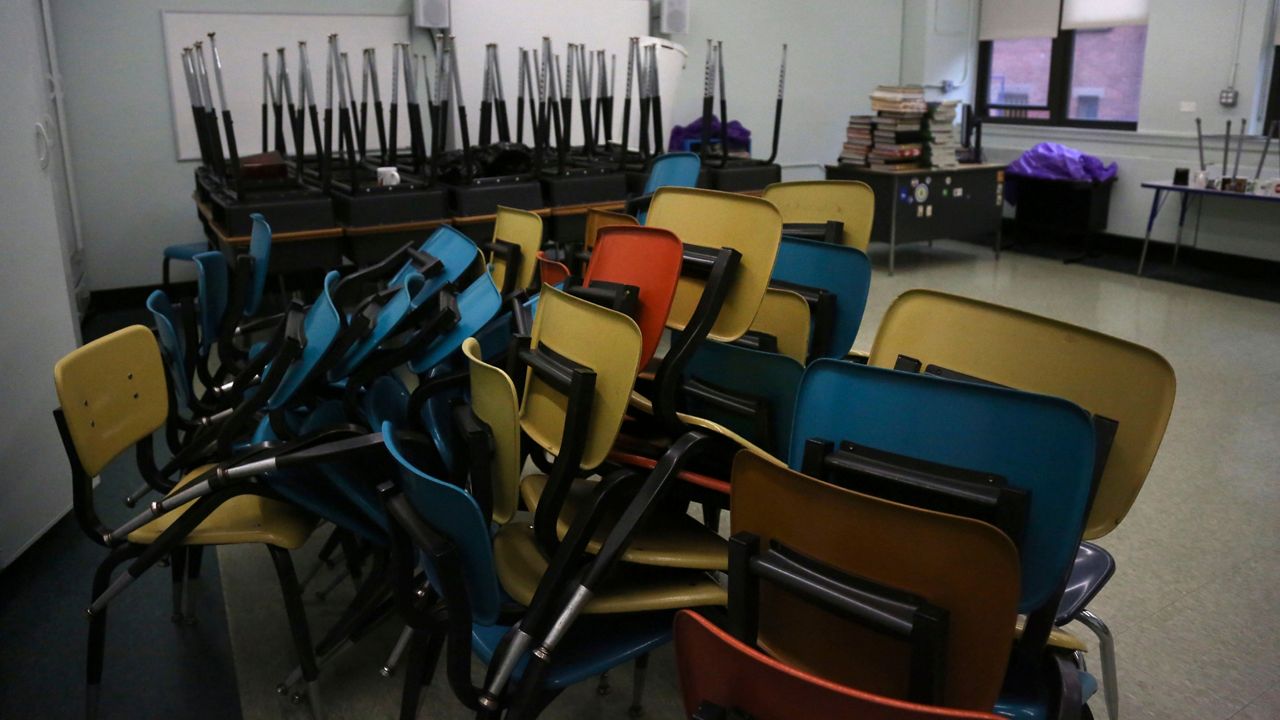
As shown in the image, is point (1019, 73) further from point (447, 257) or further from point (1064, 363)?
point (1064, 363)

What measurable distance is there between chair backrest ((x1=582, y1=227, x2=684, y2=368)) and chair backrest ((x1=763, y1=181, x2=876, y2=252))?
573 millimetres

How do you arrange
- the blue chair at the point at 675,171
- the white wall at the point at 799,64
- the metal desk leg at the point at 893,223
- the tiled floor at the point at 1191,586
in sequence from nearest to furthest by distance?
the tiled floor at the point at 1191,586
the blue chair at the point at 675,171
the metal desk leg at the point at 893,223
the white wall at the point at 799,64

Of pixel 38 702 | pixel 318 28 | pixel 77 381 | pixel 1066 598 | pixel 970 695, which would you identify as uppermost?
pixel 318 28

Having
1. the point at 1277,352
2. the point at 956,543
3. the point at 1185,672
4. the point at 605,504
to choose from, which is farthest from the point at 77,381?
the point at 1277,352

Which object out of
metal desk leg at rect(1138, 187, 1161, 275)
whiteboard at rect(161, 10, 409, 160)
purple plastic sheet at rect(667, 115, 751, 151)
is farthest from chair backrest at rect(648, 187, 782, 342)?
metal desk leg at rect(1138, 187, 1161, 275)

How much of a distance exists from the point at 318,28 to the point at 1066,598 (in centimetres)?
586

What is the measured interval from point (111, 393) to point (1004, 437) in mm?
1861

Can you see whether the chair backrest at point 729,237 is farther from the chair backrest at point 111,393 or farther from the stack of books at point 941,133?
the stack of books at point 941,133

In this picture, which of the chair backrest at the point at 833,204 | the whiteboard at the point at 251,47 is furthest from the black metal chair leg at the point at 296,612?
the whiteboard at the point at 251,47

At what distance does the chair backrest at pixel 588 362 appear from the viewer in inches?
63.1

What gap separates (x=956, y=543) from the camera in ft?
3.53

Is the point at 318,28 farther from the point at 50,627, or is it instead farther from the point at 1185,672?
the point at 1185,672

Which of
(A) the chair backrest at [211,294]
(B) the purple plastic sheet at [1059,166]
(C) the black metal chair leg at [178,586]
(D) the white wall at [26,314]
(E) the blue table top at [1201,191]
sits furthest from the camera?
(B) the purple plastic sheet at [1059,166]

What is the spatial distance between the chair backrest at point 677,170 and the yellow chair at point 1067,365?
216cm
